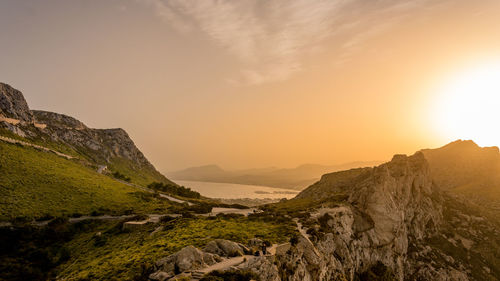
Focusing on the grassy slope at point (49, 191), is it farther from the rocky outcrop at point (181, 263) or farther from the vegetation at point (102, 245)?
the rocky outcrop at point (181, 263)

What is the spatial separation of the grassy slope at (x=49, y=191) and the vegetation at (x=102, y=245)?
35.0ft

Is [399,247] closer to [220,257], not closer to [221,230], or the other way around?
[221,230]

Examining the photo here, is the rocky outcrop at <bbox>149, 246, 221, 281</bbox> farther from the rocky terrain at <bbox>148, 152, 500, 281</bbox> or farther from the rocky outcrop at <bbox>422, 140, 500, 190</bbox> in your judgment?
the rocky outcrop at <bbox>422, 140, 500, 190</bbox>

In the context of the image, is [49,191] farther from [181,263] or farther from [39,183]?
[181,263]

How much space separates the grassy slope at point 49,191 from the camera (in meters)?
61.2

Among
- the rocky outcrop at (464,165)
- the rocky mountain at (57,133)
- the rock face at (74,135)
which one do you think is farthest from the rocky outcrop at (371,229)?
the rock face at (74,135)

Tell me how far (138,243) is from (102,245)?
10.4 m

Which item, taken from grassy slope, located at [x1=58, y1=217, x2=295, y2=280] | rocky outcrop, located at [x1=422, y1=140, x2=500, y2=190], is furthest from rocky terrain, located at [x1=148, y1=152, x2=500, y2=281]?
rocky outcrop, located at [x1=422, y1=140, x2=500, y2=190]

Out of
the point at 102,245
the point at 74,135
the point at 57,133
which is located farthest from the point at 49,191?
the point at 74,135

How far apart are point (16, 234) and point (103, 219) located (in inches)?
682

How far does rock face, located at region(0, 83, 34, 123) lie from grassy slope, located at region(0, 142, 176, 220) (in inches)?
1600

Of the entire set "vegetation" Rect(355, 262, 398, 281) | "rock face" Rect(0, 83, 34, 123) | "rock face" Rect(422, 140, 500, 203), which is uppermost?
"rock face" Rect(0, 83, 34, 123)

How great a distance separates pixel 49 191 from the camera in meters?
71.2

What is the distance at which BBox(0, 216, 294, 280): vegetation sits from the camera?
32500mm
